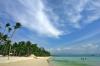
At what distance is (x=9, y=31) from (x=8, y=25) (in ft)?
10.2

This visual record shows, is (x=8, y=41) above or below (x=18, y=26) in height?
below

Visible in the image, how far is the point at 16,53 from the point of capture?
363ft

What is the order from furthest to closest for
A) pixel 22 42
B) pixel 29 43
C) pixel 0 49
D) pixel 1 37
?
pixel 29 43
pixel 22 42
pixel 0 49
pixel 1 37

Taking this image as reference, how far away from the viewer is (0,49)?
9912cm

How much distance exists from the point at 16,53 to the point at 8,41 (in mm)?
29249

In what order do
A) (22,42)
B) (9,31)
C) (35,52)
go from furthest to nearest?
(35,52) < (22,42) < (9,31)

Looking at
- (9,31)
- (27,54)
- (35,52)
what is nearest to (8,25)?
(9,31)

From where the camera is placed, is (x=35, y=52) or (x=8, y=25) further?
(x=35, y=52)

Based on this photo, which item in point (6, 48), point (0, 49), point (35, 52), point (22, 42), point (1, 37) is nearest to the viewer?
point (1, 37)

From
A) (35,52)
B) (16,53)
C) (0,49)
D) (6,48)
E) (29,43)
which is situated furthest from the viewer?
(35,52)

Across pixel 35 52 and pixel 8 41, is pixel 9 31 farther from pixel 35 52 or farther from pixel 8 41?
pixel 35 52

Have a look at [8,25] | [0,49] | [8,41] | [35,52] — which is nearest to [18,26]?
[8,25]

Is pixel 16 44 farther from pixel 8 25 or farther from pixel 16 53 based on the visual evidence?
pixel 8 25

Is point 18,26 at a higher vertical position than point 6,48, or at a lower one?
higher
